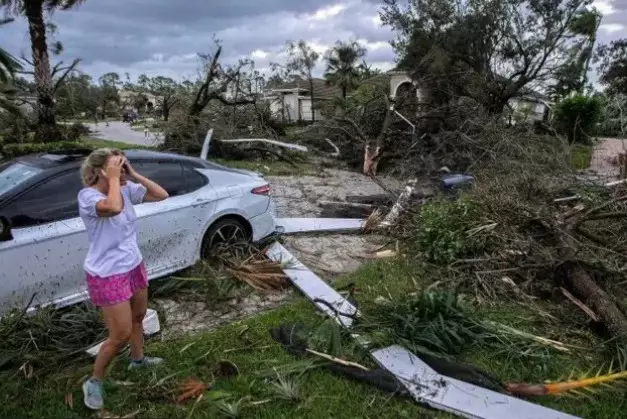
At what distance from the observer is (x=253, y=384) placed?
3.38 m

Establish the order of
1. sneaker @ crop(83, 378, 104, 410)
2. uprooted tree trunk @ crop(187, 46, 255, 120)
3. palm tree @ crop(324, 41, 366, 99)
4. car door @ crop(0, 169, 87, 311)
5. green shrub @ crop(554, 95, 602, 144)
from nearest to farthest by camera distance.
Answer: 1. sneaker @ crop(83, 378, 104, 410)
2. car door @ crop(0, 169, 87, 311)
3. uprooted tree trunk @ crop(187, 46, 255, 120)
4. green shrub @ crop(554, 95, 602, 144)
5. palm tree @ crop(324, 41, 366, 99)

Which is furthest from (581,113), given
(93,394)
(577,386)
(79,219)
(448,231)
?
(93,394)

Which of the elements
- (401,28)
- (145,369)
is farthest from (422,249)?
(401,28)

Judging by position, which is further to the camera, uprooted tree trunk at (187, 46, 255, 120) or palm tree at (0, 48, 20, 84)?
uprooted tree trunk at (187, 46, 255, 120)

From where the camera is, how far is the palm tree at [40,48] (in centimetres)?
1723

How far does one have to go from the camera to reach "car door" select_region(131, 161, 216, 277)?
4.65 m

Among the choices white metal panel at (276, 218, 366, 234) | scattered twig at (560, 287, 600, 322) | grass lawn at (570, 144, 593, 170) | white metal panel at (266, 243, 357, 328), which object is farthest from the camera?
grass lawn at (570, 144, 593, 170)

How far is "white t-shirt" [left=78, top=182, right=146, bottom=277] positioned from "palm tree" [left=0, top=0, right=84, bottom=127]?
58.5 feet

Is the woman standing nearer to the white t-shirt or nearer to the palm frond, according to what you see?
the white t-shirt

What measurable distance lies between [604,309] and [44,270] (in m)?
4.76

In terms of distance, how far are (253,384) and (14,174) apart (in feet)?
9.24

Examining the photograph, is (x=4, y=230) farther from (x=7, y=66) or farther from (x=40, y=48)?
(x=40, y=48)

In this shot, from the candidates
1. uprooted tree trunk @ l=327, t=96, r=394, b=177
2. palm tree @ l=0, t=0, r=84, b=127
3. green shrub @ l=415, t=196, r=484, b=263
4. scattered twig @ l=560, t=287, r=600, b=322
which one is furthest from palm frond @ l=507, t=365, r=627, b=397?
palm tree @ l=0, t=0, r=84, b=127

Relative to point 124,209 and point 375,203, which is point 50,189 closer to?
point 124,209
